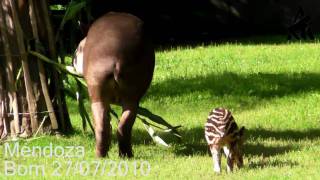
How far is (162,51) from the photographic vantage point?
19062mm

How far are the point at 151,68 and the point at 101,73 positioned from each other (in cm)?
55

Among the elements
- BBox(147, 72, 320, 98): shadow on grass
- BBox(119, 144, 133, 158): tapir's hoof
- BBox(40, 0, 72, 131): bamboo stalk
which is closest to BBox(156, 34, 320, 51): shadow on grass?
BBox(147, 72, 320, 98): shadow on grass

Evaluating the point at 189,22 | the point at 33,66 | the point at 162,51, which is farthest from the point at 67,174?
the point at 189,22

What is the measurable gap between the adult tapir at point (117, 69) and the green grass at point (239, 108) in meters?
0.37

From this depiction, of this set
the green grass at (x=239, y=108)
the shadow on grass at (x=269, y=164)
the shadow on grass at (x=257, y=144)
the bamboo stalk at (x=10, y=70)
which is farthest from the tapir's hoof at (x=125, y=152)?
the bamboo stalk at (x=10, y=70)

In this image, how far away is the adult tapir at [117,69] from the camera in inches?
309

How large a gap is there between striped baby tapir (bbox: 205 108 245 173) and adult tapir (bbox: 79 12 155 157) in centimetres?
92

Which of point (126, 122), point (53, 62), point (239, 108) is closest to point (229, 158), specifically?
point (126, 122)

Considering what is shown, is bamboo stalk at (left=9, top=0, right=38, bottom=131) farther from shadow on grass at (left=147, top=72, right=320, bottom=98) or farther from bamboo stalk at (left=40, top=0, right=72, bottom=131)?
shadow on grass at (left=147, top=72, right=320, bottom=98)

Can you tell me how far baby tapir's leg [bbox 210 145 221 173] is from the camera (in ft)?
24.1

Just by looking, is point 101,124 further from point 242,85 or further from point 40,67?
point 242,85

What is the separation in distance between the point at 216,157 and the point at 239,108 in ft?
15.9

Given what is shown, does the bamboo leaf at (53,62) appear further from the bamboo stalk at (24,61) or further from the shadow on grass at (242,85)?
the shadow on grass at (242,85)

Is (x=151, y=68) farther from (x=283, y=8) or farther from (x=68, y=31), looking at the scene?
(x=283, y=8)
